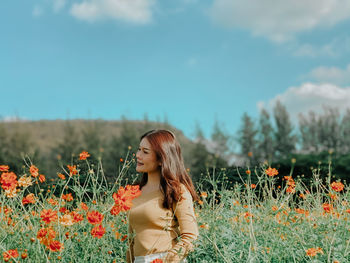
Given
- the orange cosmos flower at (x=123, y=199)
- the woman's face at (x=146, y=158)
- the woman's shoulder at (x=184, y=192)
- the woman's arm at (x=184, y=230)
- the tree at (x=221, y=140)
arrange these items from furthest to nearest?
the tree at (x=221, y=140) < the woman's face at (x=146, y=158) < the woman's shoulder at (x=184, y=192) < the woman's arm at (x=184, y=230) < the orange cosmos flower at (x=123, y=199)

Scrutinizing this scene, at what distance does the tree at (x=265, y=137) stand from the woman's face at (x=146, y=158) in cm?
2714

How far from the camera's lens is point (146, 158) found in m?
2.36

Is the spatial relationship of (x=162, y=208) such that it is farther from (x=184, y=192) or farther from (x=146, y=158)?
(x=146, y=158)

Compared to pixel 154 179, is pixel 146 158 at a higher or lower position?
higher

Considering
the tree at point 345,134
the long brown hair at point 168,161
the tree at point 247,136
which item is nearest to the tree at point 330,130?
the tree at point 345,134

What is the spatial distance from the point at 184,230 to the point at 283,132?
29.2 m

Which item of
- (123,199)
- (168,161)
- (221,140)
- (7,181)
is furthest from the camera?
(221,140)

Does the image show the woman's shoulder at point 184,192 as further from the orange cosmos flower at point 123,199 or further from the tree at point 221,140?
the tree at point 221,140

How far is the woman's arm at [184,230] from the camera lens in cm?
205

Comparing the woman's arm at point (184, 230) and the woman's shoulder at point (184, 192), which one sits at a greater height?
the woman's shoulder at point (184, 192)

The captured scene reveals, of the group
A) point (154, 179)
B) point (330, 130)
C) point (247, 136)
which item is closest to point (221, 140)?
point (247, 136)

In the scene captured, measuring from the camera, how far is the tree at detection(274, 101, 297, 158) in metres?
29.0

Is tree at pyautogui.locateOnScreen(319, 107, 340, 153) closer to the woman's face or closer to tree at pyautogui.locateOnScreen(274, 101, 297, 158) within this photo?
tree at pyautogui.locateOnScreen(274, 101, 297, 158)

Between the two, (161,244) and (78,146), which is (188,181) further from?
(78,146)
